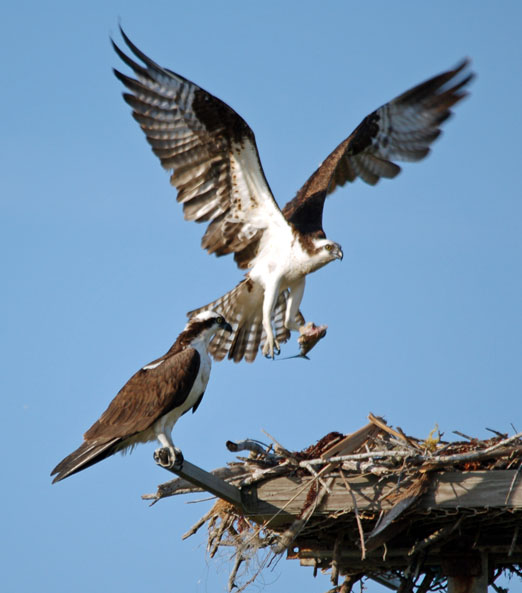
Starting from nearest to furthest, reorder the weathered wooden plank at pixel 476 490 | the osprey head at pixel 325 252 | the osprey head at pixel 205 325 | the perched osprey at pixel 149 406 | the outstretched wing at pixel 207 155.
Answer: the weathered wooden plank at pixel 476 490 < the perched osprey at pixel 149 406 < the osprey head at pixel 205 325 < the outstretched wing at pixel 207 155 < the osprey head at pixel 325 252

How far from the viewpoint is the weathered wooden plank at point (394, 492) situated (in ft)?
17.6

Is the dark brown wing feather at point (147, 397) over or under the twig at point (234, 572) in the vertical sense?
over

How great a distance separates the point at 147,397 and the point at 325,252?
2.67 metres

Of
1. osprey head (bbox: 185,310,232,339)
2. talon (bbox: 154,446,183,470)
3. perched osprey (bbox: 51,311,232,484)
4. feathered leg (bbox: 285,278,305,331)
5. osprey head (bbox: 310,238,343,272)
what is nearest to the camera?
talon (bbox: 154,446,183,470)

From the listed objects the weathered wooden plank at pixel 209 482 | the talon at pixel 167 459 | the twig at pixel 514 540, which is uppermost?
the talon at pixel 167 459

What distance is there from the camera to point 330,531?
6027 mm

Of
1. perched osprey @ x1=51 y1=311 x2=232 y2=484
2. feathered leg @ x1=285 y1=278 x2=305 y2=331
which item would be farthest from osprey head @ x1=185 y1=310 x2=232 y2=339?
feathered leg @ x1=285 y1=278 x2=305 y2=331

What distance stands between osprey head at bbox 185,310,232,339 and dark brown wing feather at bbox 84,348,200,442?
38 cm

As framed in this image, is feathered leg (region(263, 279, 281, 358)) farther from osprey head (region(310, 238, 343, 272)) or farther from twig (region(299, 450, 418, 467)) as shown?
twig (region(299, 450, 418, 467))

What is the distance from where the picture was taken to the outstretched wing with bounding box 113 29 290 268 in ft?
25.4

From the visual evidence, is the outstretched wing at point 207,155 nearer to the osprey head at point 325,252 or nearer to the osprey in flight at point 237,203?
the osprey in flight at point 237,203

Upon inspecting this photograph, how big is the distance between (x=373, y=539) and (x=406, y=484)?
38cm

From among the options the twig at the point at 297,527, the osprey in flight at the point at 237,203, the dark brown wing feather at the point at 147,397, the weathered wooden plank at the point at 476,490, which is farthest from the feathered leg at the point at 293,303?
the weathered wooden plank at the point at 476,490

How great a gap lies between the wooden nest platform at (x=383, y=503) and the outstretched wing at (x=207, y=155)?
2576 millimetres
